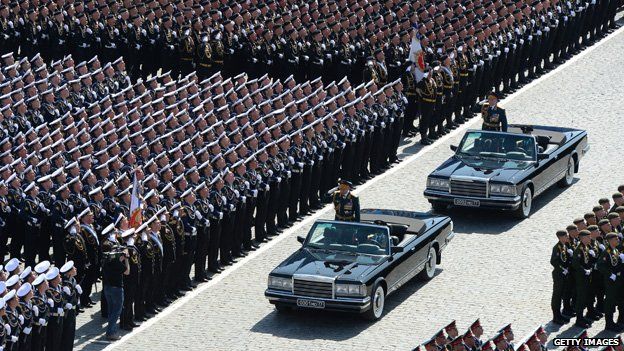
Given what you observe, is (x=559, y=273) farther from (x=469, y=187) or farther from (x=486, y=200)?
(x=469, y=187)

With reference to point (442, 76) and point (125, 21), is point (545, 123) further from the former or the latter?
point (125, 21)

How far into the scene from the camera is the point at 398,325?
2438cm

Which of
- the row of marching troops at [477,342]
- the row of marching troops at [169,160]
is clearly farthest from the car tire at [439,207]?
the row of marching troops at [477,342]

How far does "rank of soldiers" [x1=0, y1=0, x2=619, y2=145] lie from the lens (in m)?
35.3

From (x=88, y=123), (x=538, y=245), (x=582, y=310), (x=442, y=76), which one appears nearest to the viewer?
(x=582, y=310)

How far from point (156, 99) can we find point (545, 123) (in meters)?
8.17

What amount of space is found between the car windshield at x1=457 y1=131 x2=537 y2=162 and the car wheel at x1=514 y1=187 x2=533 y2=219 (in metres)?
0.68

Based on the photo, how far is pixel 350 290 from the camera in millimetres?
24094

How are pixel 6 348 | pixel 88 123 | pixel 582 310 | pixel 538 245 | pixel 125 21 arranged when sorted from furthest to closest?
pixel 125 21 → pixel 88 123 → pixel 538 245 → pixel 582 310 → pixel 6 348

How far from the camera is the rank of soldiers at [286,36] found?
116 feet

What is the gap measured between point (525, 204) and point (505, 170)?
0.66 m

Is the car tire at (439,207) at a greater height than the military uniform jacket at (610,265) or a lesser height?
lesser

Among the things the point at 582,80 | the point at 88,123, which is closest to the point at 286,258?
the point at 88,123

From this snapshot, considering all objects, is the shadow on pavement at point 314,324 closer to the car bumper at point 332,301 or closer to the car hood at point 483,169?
the car bumper at point 332,301
